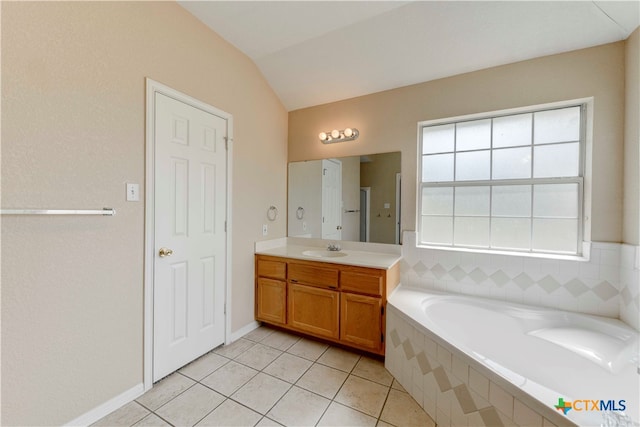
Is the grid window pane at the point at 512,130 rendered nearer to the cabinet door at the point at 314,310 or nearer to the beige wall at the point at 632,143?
the beige wall at the point at 632,143

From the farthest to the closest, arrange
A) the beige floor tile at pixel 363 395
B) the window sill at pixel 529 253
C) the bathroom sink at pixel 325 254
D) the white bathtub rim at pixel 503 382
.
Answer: the bathroom sink at pixel 325 254 → the window sill at pixel 529 253 → the beige floor tile at pixel 363 395 → the white bathtub rim at pixel 503 382

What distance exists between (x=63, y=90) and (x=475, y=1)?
262 cm

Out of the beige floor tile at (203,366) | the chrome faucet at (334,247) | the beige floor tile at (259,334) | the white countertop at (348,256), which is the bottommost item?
the beige floor tile at (259,334)

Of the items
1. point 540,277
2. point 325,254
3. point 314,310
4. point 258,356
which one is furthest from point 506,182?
point 258,356

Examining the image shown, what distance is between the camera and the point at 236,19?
1994 millimetres

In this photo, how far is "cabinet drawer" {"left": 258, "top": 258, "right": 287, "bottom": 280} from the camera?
2441 millimetres

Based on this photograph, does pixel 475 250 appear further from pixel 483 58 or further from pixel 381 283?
pixel 483 58

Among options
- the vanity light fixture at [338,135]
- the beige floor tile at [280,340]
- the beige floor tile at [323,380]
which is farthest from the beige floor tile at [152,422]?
the vanity light fixture at [338,135]

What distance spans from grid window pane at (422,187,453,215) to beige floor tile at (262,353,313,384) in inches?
70.3

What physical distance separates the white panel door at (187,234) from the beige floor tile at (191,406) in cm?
28

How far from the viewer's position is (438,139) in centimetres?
240

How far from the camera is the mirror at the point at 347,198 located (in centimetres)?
252

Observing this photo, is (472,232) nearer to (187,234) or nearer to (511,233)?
(511,233)

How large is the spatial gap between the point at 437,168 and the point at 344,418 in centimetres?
217
